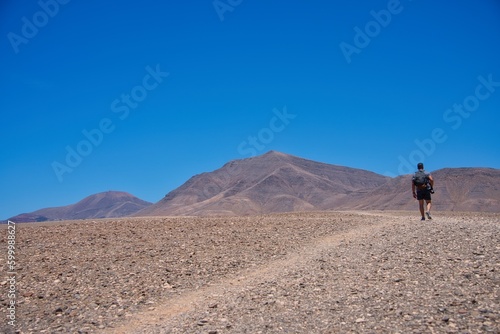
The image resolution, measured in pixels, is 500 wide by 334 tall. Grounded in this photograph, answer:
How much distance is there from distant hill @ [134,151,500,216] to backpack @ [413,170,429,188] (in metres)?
85.7

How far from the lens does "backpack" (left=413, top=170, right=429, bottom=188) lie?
16.6 m

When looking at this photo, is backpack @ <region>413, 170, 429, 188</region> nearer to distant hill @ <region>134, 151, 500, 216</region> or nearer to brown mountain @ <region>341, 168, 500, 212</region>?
brown mountain @ <region>341, 168, 500, 212</region>

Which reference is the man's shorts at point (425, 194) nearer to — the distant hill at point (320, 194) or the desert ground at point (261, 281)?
the desert ground at point (261, 281)

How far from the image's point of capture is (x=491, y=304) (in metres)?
5.87

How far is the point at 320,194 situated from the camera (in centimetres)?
15900

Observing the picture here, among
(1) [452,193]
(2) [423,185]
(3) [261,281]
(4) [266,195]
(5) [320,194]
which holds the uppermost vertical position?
(4) [266,195]

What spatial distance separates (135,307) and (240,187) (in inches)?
6836

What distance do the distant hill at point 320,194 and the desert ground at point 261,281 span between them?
92142mm

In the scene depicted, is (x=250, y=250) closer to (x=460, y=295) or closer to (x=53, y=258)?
(x=53, y=258)

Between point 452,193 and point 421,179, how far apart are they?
10143 cm

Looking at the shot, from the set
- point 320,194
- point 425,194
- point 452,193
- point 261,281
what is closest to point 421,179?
point 425,194

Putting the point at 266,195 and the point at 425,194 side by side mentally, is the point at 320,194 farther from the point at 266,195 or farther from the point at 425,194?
the point at 425,194

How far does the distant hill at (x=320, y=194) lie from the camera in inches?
4055

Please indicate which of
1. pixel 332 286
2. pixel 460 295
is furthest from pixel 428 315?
pixel 332 286
